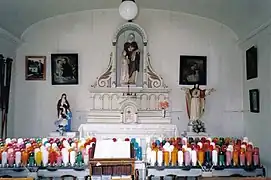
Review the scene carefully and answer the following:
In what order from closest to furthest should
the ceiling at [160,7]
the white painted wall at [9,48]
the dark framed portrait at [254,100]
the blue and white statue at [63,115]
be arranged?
the ceiling at [160,7] → the dark framed portrait at [254,100] → the white painted wall at [9,48] → the blue and white statue at [63,115]

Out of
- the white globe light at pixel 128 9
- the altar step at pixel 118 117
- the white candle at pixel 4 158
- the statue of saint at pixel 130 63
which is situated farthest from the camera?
the statue of saint at pixel 130 63

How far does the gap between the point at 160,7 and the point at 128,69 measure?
4.83ft

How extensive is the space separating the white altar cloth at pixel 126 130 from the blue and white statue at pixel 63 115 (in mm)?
323

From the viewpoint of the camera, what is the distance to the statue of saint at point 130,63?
8812mm

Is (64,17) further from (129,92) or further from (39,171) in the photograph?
(39,171)

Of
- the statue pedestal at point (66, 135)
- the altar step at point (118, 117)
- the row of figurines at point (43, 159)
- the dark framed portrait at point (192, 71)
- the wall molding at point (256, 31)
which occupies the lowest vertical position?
the row of figurines at point (43, 159)

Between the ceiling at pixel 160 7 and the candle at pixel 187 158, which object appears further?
the ceiling at pixel 160 7

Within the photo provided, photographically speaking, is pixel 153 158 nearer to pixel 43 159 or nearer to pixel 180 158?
pixel 180 158

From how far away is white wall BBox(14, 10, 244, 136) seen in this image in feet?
29.8

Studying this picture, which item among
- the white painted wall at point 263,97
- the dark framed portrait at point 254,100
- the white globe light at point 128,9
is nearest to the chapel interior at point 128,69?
the dark framed portrait at point 254,100

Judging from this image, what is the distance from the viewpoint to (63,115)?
8586 millimetres

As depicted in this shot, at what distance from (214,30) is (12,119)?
188 inches

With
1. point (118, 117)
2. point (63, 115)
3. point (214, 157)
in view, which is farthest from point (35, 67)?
point (214, 157)

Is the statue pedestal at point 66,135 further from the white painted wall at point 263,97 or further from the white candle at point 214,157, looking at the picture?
the white candle at point 214,157
